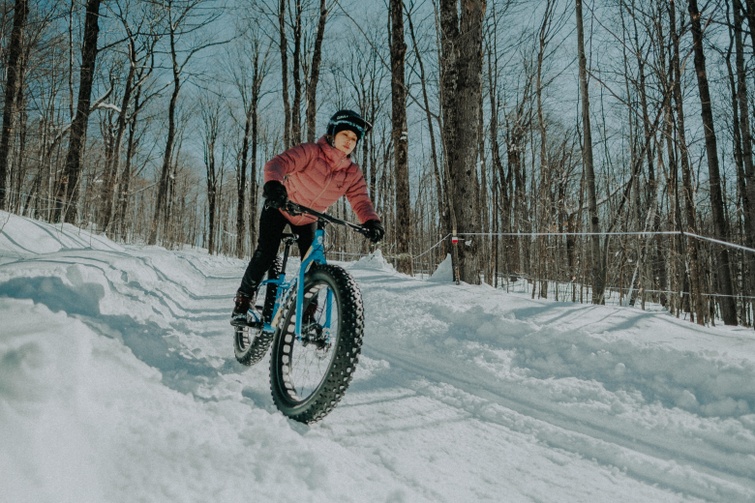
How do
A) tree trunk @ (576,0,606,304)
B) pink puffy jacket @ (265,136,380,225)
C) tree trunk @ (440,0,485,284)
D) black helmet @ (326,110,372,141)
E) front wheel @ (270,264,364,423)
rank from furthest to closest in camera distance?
tree trunk @ (576,0,606,304)
tree trunk @ (440,0,485,284)
pink puffy jacket @ (265,136,380,225)
black helmet @ (326,110,372,141)
front wheel @ (270,264,364,423)

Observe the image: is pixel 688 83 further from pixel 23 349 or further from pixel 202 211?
pixel 202 211

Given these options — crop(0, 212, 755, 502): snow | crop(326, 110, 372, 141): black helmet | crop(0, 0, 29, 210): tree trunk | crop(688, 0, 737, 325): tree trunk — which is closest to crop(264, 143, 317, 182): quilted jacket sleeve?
crop(326, 110, 372, 141): black helmet

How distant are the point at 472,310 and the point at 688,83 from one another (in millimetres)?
12388

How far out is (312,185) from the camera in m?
3.06

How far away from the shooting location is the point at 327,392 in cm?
198

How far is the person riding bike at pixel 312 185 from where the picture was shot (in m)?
2.82

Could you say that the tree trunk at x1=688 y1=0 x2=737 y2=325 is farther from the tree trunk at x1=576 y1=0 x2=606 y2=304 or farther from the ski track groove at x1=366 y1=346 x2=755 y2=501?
the ski track groove at x1=366 y1=346 x2=755 y2=501

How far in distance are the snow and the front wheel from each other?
173mm

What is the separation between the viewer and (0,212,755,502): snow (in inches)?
51.6

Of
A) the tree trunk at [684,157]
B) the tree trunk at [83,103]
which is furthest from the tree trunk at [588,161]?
the tree trunk at [83,103]

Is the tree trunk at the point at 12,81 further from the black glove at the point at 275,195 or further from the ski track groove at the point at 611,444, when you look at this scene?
the ski track groove at the point at 611,444

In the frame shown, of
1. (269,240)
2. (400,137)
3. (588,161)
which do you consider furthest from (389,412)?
(588,161)

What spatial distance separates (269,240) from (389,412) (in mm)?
1664

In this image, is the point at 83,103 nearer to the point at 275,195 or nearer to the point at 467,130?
the point at 467,130
